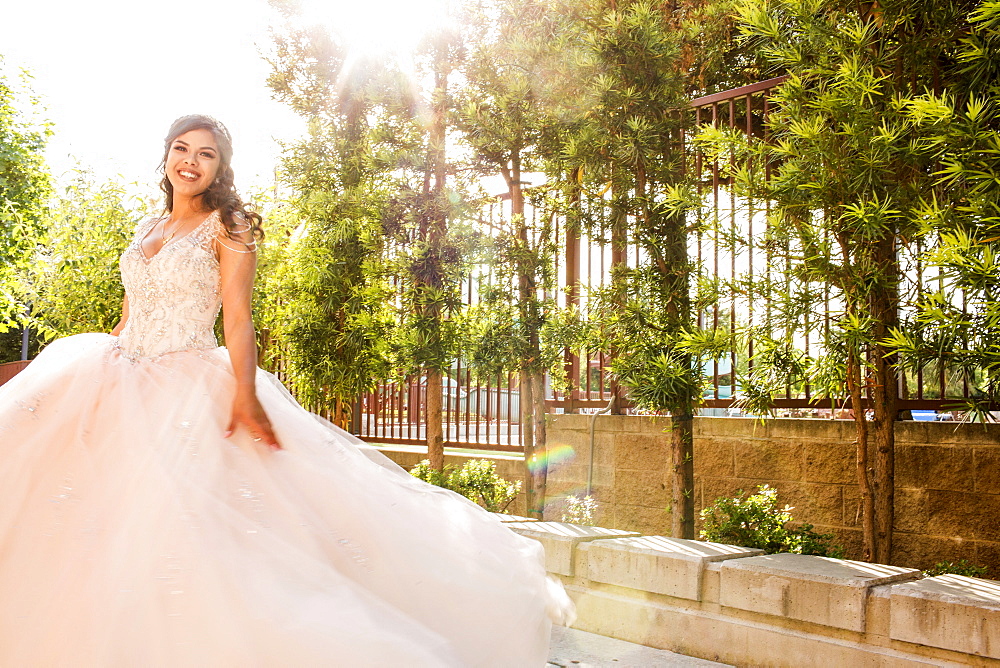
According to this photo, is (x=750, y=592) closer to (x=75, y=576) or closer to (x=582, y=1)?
(x=75, y=576)

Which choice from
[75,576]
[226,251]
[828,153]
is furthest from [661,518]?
[75,576]

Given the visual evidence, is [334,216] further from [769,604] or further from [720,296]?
[769,604]

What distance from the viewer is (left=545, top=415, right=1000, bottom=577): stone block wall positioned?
410 cm

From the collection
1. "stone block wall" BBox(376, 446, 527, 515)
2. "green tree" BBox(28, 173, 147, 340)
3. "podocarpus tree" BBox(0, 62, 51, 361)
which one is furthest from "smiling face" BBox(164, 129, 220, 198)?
"podocarpus tree" BBox(0, 62, 51, 361)

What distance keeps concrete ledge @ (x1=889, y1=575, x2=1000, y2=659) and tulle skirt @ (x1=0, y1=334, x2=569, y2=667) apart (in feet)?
3.68

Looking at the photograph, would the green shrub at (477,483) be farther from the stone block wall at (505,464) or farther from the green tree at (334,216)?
the green tree at (334,216)

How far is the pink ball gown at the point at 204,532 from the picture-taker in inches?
83.7

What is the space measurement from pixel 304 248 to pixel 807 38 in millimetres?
3935

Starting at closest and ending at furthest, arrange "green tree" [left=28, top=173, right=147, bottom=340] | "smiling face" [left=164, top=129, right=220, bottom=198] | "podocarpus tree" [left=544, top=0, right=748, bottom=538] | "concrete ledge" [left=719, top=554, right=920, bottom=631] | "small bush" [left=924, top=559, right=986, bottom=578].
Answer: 1. "concrete ledge" [left=719, top=554, right=920, bottom=631]
2. "smiling face" [left=164, top=129, right=220, bottom=198]
3. "small bush" [left=924, top=559, right=986, bottom=578]
4. "podocarpus tree" [left=544, top=0, right=748, bottom=538]
5. "green tree" [left=28, top=173, right=147, bottom=340]

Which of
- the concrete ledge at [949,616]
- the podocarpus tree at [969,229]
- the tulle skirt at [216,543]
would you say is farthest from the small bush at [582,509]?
the concrete ledge at [949,616]

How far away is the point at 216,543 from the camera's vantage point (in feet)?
7.57

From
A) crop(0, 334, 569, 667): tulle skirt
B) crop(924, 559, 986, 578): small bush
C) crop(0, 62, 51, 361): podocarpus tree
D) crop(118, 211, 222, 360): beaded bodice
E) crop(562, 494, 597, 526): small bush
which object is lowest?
crop(562, 494, 597, 526): small bush

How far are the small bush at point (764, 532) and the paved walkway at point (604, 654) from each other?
34.8 inches

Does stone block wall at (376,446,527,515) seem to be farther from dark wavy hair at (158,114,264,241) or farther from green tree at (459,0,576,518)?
dark wavy hair at (158,114,264,241)
